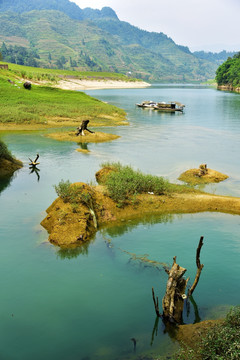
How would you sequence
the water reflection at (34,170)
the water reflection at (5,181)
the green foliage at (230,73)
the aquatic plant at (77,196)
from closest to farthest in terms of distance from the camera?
the aquatic plant at (77,196) → the water reflection at (5,181) → the water reflection at (34,170) → the green foliage at (230,73)

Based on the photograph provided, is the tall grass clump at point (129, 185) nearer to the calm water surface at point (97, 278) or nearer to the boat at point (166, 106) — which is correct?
the calm water surface at point (97, 278)

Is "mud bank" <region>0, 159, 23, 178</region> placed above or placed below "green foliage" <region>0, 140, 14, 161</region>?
below

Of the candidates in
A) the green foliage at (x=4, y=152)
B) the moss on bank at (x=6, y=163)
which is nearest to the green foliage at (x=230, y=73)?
the moss on bank at (x=6, y=163)

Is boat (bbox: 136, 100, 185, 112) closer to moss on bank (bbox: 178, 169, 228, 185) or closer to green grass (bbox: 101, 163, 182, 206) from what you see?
moss on bank (bbox: 178, 169, 228, 185)

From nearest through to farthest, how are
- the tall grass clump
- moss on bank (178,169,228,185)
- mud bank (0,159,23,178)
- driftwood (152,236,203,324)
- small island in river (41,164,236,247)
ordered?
driftwood (152,236,203,324), small island in river (41,164,236,247), the tall grass clump, moss on bank (178,169,228,185), mud bank (0,159,23,178)

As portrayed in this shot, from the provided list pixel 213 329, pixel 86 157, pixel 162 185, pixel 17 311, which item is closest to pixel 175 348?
pixel 213 329

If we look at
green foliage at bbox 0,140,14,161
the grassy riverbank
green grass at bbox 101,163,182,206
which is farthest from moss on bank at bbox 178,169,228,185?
the grassy riverbank

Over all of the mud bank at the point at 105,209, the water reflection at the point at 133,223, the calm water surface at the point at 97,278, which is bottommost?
the calm water surface at the point at 97,278

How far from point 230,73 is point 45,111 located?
461 feet

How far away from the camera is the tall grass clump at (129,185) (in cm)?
2122

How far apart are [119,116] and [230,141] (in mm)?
25832

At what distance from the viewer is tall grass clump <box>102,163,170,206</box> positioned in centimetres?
2122

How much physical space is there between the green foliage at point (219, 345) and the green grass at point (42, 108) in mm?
48943

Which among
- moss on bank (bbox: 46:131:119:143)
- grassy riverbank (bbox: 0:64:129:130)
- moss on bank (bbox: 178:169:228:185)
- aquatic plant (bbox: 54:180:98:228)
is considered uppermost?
grassy riverbank (bbox: 0:64:129:130)
